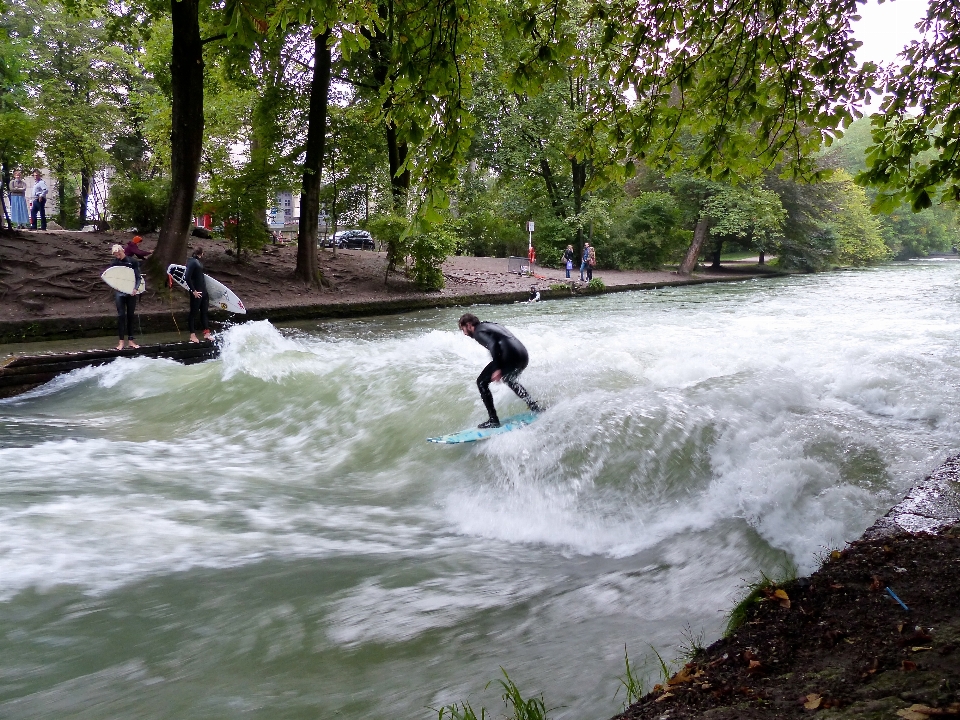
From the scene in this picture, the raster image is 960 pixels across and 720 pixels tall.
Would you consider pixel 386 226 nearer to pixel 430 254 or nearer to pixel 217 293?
pixel 430 254

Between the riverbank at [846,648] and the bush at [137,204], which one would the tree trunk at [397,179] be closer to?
the bush at [137,204]

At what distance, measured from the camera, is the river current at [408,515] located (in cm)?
402

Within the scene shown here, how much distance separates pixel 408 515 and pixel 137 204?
2018cm

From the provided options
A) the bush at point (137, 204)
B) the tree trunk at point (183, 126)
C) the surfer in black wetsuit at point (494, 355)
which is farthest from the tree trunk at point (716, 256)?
the surfer in black wetsuit at point (494, 355)

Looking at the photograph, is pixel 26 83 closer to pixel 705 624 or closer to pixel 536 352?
pixel 536 352

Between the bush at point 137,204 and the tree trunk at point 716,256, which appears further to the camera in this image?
the tree trunk at point 716,256

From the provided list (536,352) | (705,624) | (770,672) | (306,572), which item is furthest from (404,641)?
(536,352)

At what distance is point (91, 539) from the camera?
5.46m

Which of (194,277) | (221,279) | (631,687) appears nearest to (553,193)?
(221,279)

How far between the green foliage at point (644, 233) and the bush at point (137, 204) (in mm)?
21930

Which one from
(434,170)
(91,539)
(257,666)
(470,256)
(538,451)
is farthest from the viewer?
(470,256)

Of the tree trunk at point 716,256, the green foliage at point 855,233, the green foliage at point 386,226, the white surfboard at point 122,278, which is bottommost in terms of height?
the white surfboard at point 122,278

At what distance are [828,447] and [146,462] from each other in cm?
702

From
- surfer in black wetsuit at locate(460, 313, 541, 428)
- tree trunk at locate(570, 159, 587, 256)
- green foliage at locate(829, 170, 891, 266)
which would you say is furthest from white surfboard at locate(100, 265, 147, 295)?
green foliage at locate(829, 170, 891, 266)
